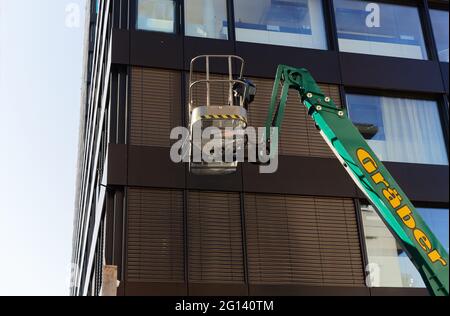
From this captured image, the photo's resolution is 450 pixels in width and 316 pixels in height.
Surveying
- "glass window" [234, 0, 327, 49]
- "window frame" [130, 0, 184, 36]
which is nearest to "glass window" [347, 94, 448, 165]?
"glass window" [234, 0, 327, 49]

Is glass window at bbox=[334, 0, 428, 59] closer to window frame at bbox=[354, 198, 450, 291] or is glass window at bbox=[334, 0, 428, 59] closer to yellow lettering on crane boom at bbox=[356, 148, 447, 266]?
window frame at bbox=[354, 198, 450, 291]

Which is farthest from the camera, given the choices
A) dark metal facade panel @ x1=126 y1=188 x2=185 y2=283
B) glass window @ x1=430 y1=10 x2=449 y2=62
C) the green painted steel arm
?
glass window @ x1=430 y1=10 x2=449 y2=62

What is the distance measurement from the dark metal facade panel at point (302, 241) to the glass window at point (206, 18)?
4415mm

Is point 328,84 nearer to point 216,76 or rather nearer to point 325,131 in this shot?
point 216,76

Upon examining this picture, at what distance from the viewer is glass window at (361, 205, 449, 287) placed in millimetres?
14031

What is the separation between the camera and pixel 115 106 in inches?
583

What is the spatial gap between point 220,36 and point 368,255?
21.4ft

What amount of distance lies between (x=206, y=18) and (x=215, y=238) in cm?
583

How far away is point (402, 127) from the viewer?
16.2 metres

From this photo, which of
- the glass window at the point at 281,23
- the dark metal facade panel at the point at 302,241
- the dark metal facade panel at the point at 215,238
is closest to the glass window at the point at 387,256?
the dark metal facade panel at the point at 302,241

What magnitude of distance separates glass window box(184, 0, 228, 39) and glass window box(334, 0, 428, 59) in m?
3.25

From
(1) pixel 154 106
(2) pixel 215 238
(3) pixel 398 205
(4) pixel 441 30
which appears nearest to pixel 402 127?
(4) pixel 441 30

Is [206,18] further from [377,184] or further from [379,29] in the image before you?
[377,184]
